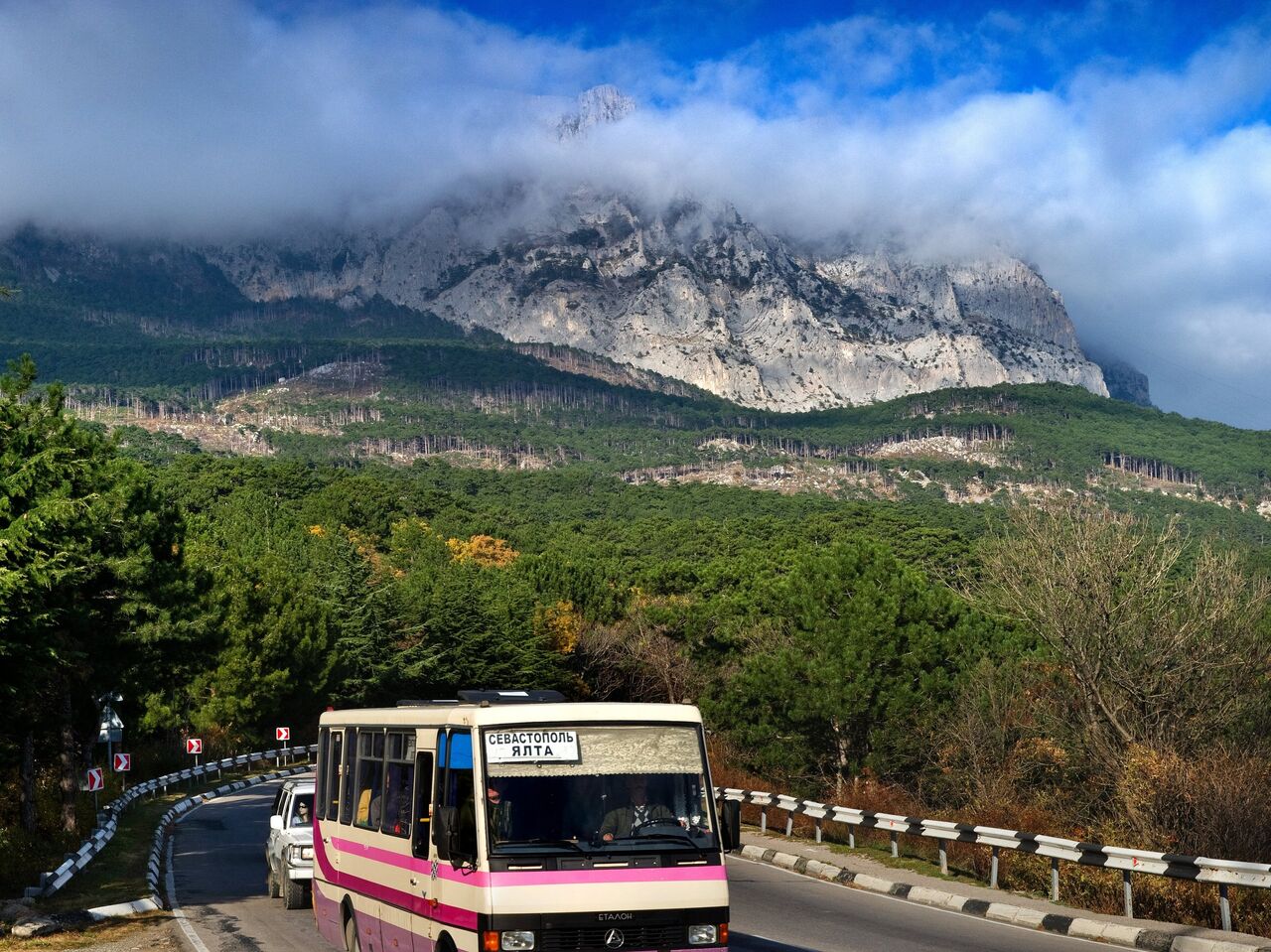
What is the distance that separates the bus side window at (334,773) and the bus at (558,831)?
297cm

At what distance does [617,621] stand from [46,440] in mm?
62172

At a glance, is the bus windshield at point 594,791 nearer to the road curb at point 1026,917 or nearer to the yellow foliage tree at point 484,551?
the road curb at point 1026,917

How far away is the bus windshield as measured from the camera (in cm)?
1175

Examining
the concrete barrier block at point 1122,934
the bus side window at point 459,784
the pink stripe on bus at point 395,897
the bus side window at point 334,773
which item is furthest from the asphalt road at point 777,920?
the bus side window at point 459,784

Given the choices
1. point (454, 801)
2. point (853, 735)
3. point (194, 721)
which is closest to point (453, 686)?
point (194, 721)

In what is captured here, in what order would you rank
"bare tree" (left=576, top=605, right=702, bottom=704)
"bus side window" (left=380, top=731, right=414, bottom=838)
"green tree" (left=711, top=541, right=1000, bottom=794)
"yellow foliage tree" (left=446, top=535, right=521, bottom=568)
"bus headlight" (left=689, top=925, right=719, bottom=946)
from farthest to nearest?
"yellow foliage tree" (left=446, top=535, right=521, bottom=568), "bare tree" (left=576, top=605, right=702, bottom=704), "green tree" (left=711, top=541, right=1000, bottom=794), "bus side window" (left=380, top=731, right=414, bottom=838), "bus headlight" (left=689, top=925, right=719, bottom=946)

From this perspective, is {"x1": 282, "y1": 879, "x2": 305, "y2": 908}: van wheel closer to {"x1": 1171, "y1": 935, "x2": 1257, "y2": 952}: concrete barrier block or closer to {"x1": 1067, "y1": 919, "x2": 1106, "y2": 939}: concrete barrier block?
{"x1": 1067, "y1": 919, "x2": 1106, "y2": 939}: concrete barrier block

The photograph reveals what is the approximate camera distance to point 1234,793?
65.8ft

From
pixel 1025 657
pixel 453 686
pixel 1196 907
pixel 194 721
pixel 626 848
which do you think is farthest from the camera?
pixel 453 686

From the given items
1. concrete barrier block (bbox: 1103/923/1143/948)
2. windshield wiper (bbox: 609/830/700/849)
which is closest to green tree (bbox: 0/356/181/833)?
windshield wiper (bbox: 609/830/700/849)

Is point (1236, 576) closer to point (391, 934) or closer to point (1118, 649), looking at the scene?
point (1118, 649)

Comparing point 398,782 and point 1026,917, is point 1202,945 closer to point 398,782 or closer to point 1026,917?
point 1026,917

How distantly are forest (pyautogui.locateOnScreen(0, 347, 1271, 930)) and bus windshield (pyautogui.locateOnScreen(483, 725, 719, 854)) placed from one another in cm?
825

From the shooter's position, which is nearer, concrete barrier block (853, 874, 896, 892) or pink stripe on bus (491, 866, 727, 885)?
pink stripe on bus (491, 866, 727, 885)
